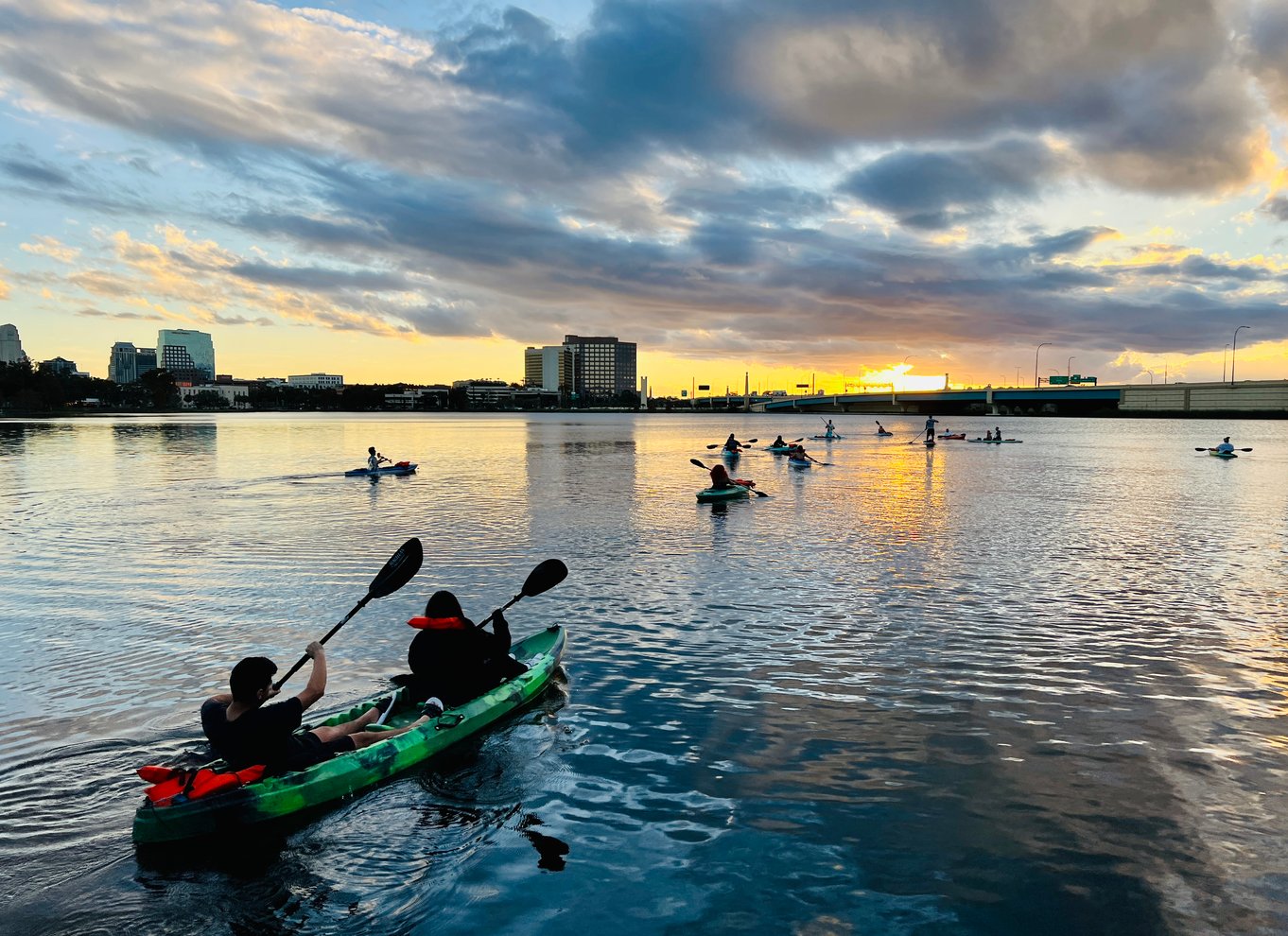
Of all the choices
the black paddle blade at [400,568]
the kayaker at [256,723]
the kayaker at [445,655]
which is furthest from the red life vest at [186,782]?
the black paddle blade at [400,568]

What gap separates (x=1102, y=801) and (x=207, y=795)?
9516mm

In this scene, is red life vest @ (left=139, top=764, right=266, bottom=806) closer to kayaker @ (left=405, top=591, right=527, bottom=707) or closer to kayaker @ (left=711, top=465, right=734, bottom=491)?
kayaker @ (left=405, top=591, right=527, bottom=707)

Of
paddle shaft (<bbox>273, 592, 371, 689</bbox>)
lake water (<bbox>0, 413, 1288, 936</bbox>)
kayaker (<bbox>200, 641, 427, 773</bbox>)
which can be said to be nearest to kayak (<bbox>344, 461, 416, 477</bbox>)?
lake water (<bbox>0, 413, 1288, 936</bbox>)

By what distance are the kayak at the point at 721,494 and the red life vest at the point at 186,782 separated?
1122 inches

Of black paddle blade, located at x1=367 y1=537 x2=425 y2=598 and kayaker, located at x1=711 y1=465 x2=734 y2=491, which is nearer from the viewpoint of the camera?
black paddle blade, located at x1=367 y1=537 x2=425 y2=598

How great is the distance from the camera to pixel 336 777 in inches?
342

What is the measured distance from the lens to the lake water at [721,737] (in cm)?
719

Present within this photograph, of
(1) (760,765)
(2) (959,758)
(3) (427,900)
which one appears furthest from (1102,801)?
(3) (427,900)

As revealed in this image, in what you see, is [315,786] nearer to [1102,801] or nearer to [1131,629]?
[1102,801]

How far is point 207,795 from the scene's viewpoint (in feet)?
25.6

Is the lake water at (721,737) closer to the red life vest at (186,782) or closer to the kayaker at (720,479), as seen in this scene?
the red life vest at (186,782)

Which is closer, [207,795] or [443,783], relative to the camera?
[207,795]

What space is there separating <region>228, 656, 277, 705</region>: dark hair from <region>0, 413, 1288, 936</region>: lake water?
58.5 inches

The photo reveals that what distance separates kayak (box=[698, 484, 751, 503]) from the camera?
117 feet
